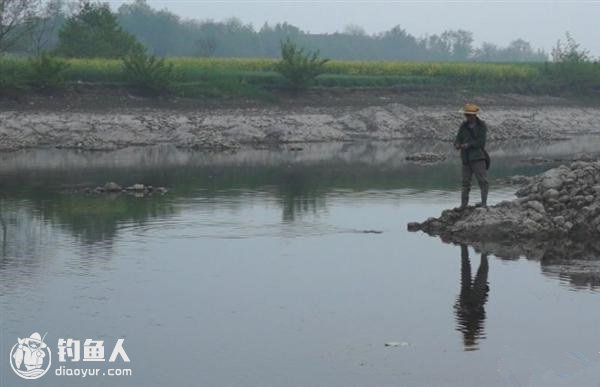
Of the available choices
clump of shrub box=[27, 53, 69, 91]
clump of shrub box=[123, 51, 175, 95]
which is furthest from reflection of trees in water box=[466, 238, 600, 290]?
clump of shrub box=[123, 51, 175, 95]

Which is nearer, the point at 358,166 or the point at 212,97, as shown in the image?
the point at 358,166

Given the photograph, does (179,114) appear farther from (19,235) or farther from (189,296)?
(189,296)

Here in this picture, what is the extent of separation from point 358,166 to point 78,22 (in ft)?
110

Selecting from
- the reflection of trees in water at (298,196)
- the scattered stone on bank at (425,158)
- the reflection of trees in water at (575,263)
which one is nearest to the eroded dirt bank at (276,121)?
the scattered stone on bank at (425,158)

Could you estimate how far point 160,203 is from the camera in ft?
75.3

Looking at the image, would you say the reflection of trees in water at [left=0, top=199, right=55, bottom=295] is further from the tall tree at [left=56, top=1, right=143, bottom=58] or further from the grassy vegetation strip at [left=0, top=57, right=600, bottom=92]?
the tall tree at [left=56, top=1, right=143, bottom=58]

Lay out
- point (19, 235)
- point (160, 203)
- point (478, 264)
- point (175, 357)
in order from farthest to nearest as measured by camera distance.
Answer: point (160, 203)
point (19, 235)
point (478, 264)
point (175, 357)

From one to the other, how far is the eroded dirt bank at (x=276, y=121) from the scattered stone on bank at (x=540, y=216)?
23.5 meters

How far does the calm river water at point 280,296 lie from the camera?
34.9ft

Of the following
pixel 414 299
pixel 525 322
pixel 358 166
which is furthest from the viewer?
pixel 358 166

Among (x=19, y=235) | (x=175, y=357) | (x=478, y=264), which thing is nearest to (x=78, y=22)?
(x=19, y=235)

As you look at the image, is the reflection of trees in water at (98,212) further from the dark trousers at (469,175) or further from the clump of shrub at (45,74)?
the clump of shrub at (45,74)

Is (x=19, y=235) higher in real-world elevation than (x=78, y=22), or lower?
lower

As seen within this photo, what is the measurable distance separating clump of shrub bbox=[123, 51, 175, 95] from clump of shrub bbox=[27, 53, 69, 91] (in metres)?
3.50
